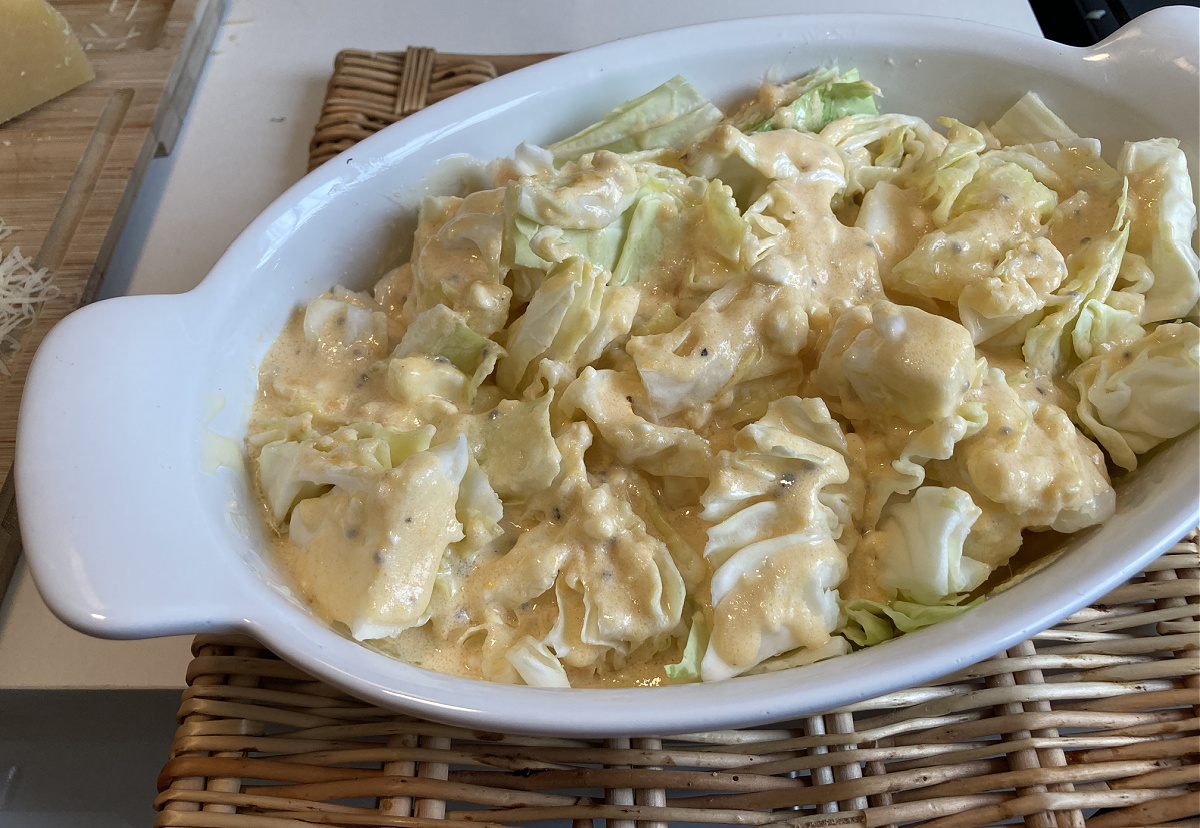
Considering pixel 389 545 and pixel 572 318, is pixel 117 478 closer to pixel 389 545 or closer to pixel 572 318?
pixel 389 545

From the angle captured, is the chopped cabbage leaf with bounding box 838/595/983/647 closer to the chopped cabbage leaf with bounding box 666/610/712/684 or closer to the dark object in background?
the chopped cabbage leaf with bounding box 666/610/712/684

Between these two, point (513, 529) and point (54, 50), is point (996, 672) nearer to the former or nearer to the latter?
point (513, 529)

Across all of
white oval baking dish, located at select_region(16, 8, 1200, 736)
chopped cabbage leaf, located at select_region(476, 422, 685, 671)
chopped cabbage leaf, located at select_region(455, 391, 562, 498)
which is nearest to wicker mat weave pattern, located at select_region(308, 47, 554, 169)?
white oval baking dish, located at select_region(16, 8, 1200, 736)

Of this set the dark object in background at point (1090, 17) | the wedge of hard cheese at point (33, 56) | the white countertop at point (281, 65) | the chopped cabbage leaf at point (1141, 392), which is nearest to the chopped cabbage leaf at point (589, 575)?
the chopped cabbage leaf at point (1141, 392)

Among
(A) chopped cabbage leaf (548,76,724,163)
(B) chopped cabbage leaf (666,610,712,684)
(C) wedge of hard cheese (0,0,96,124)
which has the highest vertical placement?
(C) wedge of hard cheese (0,0,96,124)

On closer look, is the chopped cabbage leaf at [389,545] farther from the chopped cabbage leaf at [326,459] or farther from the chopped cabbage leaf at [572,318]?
the chopped cabbage leaf at [572,318]
